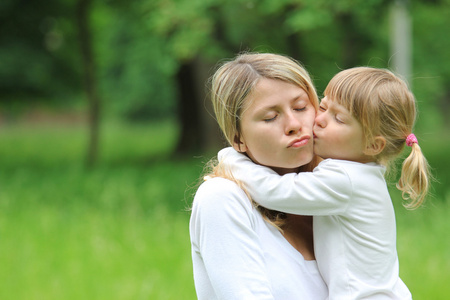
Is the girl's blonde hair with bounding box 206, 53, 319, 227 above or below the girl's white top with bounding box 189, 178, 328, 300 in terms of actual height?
above

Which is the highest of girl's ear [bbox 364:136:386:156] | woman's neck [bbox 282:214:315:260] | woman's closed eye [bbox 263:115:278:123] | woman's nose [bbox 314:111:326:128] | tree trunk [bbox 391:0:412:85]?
woman's closed eye [bbox 263:115:278:123]

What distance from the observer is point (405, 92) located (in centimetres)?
207

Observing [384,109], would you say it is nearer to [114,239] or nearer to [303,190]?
[303,190]

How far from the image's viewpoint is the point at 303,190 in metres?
1.99

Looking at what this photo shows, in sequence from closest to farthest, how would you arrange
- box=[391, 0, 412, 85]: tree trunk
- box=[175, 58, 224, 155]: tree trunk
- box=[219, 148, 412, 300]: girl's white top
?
box=[219, 148, 412, 300]: girl's white top
box=[391, 0, 412, 85]: tree trunk
box=[175, 58, 224, 155]: tree trunk

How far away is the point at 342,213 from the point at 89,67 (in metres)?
12.3

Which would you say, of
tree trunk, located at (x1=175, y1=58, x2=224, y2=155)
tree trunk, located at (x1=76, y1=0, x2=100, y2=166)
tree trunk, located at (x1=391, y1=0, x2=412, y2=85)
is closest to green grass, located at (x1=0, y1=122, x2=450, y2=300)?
tree trunk, located at (x1=76, y1=0, x2=100, y2=166)

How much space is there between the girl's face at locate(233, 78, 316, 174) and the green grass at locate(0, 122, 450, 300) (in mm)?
2393

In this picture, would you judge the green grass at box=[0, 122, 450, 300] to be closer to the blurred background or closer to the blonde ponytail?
the blurred background

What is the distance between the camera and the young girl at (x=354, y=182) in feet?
6.52

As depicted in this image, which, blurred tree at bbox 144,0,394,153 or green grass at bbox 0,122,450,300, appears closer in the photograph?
green grass at bbox 0,122,450,300

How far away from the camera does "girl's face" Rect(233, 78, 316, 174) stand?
1998 millimetres

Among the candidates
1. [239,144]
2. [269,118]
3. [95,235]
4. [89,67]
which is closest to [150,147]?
[89,67]

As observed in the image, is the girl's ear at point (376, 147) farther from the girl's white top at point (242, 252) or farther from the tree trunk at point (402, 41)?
the tree trunk at point (402, 41)
